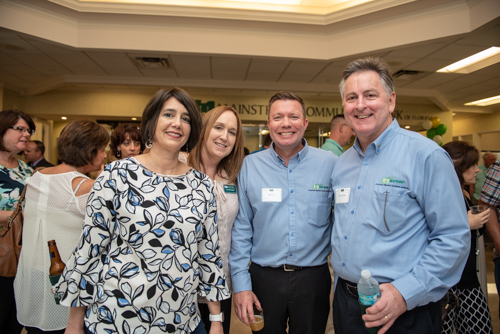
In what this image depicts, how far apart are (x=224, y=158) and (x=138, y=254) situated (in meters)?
0.89

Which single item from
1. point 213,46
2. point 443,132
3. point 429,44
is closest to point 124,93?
point 213,46

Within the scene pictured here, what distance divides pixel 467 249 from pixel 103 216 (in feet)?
4.80

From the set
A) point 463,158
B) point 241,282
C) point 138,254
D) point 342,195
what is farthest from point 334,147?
point 138,254

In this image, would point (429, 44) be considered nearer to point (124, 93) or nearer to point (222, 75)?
point (222, 75)

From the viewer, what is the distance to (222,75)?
6.91m

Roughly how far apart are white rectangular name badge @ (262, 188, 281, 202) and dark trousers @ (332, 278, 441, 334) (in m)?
0.55

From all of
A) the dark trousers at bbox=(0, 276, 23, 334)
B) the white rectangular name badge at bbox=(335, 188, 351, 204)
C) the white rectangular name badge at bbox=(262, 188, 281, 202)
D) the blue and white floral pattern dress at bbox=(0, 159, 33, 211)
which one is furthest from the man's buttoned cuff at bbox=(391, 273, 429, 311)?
the blue and white floral pattern dress at bbox=(0, 159, 33, 211)

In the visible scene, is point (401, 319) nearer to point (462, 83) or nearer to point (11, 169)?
point (11, 169)

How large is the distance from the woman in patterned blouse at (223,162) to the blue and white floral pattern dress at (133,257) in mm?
441

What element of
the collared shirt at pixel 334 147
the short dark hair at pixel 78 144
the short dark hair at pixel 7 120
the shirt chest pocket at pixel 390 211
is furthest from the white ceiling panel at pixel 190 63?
A: the shirt chest pocket at pixel 390 211

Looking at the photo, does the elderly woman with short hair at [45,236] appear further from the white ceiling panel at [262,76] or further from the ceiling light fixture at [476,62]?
the ceiling light fixture at [476,62]

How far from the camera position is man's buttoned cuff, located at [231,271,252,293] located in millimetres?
1651

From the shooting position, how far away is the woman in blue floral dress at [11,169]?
2.01m

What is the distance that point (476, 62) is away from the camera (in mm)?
6285
